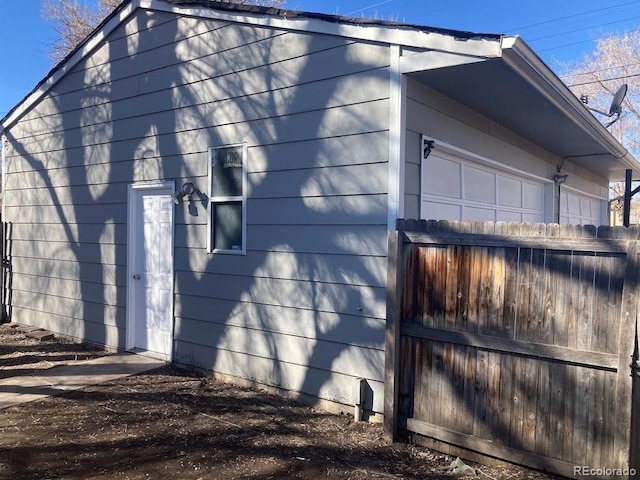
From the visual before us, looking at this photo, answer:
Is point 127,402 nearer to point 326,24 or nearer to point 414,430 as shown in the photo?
point 414,430

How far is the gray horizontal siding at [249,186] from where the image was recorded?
4.39 metres

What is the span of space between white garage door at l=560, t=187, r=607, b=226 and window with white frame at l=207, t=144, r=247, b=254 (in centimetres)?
610

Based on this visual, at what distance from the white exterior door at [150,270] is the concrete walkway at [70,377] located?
272mm

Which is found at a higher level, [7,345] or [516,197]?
[516,197]

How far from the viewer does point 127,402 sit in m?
4.82

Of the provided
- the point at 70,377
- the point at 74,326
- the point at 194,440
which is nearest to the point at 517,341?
the point at 194,440

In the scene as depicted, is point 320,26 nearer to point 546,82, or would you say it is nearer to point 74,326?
point 546,82

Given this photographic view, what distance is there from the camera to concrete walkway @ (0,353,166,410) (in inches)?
199

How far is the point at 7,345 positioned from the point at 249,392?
4.04 meters

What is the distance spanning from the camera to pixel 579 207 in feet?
32.7

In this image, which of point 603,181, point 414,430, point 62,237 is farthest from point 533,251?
point 603,181

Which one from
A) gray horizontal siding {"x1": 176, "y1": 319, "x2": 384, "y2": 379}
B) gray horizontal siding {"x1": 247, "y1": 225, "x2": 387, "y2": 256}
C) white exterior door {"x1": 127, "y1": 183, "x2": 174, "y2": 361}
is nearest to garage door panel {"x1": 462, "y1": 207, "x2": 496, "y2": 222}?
gray horizontal siding {"x1": 247, "y1": 225, "x2": 387, "y2": 256}

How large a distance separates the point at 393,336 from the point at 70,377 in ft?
12.5

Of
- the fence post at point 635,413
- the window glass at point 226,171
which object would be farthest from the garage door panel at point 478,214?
the fence post at point 635,413
